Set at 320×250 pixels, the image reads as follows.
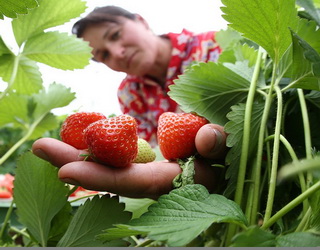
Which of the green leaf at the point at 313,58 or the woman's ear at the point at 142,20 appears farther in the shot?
the woman's ear at the point at 142,20

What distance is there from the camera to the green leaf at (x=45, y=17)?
424 millimetres

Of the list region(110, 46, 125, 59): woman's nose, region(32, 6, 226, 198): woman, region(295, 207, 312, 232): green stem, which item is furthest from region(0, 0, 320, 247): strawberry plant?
region(110, 46, 125, 59): woman's nose

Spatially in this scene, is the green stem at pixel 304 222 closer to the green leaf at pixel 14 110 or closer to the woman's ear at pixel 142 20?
the green leaf at pixel 14 110

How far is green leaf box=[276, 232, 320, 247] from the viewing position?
231mm

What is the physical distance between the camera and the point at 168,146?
0.39 metres

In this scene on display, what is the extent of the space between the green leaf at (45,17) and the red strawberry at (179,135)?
0.56ft

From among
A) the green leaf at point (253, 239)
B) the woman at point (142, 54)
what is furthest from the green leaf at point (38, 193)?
the woman at point (142, 54)

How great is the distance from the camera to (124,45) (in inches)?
65.0

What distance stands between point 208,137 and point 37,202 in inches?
7.3

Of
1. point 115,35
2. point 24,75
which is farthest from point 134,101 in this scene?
point 24,75

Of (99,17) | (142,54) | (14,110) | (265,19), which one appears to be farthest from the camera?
Result: (142,54)

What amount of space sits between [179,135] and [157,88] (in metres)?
1.52

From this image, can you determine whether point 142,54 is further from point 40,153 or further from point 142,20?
point 40,153

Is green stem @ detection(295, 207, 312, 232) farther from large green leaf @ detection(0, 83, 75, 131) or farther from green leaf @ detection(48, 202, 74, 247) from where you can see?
large green leaf @ detection(0, 83, 75, 131)
